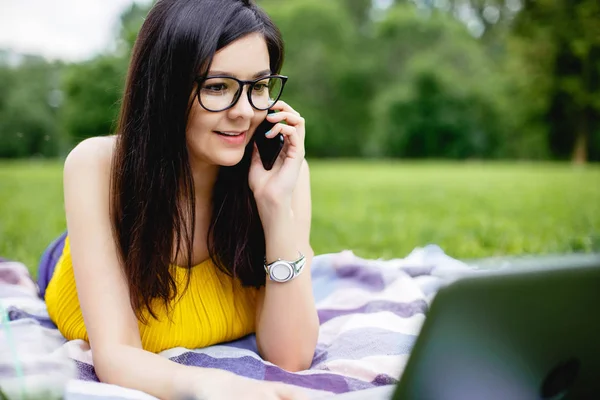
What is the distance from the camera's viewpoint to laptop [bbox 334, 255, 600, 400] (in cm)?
95

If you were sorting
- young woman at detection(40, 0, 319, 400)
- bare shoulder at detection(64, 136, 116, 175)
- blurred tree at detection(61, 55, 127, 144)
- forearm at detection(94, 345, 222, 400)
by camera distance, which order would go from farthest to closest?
blurred tree at detection(61, 55, 127, 144) → bare shoulder at detection(64, 136, 116, 175) → young woman at detection(40, 0, 319, 400) → forearm at detection(94, 345, 222, 400)

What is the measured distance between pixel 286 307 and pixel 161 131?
2.38 ft

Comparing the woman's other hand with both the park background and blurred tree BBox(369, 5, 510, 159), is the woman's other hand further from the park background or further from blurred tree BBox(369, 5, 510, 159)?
blurred tree BBox(369, 5, 510, 159)

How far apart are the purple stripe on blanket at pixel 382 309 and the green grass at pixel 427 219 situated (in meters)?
1.56

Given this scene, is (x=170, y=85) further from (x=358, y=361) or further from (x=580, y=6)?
(x=580, y=6)

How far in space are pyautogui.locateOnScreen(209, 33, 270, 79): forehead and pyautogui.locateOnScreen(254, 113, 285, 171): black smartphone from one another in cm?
24

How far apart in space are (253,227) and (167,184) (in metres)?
0.41

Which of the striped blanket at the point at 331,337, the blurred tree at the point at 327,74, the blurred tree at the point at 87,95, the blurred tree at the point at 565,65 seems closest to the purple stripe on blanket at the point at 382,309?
the striped blanket at the point at 331,337

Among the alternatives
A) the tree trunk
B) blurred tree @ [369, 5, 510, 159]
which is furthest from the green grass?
blurred tree @ [369, 5, 510, 159]

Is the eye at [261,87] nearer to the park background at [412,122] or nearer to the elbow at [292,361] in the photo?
the park background at [412,122]

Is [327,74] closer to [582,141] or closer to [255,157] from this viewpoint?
[582,141]

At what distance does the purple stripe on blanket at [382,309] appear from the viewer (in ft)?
8.12

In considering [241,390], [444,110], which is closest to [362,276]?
[241,390]

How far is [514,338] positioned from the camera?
1.02 metres
